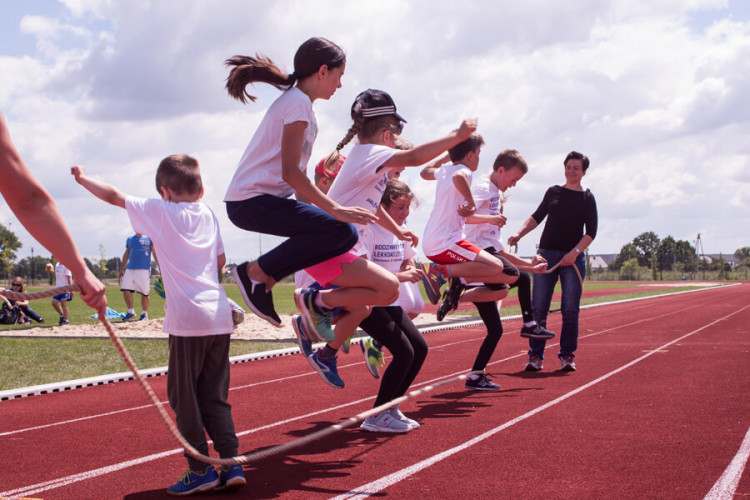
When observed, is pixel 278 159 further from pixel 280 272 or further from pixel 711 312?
pixel 711 312

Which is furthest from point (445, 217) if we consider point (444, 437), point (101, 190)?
point (101, 190)

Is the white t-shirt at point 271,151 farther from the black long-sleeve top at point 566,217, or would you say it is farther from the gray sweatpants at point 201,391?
the black long-sleeve top at point 566,217

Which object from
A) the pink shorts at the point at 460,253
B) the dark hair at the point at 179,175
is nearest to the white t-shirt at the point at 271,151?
the dark hair at the point at 179,175

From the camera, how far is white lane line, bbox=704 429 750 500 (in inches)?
143

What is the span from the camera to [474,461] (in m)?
Result: 4.37

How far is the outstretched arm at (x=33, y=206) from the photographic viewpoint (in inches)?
86.7

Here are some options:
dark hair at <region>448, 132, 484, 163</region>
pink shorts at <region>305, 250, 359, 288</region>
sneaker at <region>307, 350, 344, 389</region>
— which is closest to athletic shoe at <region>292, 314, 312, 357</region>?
sneaker at <region>307, 350, 344, 389</region>

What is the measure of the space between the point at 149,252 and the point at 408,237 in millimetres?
11281

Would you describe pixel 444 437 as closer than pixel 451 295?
Yes

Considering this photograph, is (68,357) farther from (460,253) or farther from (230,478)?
(230,478)

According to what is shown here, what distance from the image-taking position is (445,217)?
6.79m

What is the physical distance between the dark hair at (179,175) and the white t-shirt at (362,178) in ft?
3.65

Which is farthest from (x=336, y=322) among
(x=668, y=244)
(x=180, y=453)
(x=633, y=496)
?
(x=668, y=244)

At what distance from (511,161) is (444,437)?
3583 millimetres
